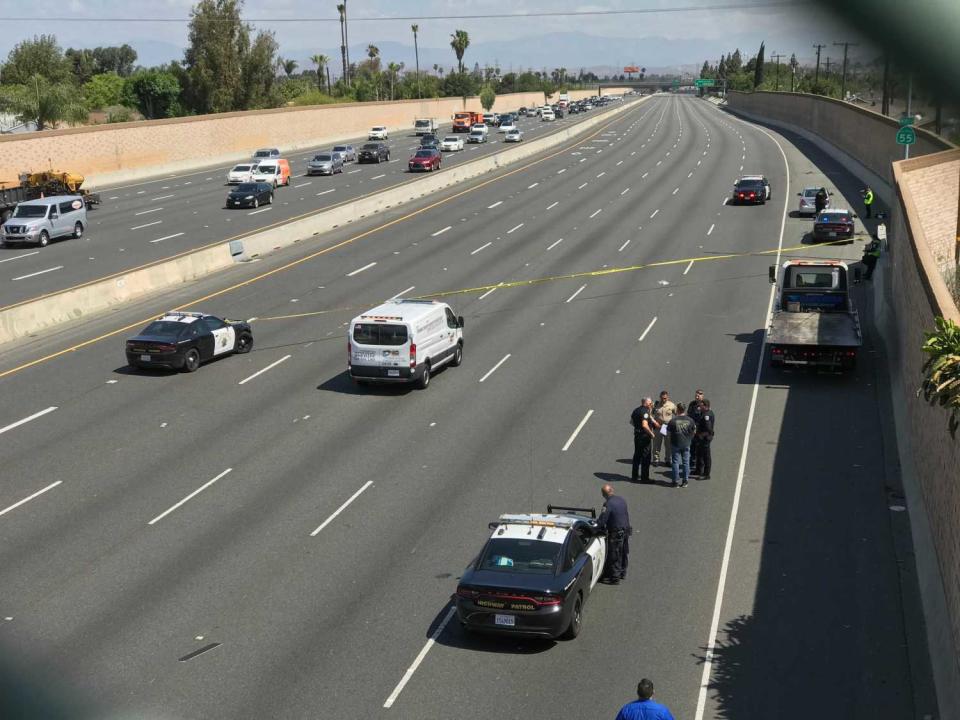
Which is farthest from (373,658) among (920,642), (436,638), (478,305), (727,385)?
(478,305)

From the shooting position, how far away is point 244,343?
31.2 m

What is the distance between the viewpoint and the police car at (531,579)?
13.7 m

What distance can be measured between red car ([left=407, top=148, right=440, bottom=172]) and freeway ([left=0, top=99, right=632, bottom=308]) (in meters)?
1.11

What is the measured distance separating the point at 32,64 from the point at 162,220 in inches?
2939

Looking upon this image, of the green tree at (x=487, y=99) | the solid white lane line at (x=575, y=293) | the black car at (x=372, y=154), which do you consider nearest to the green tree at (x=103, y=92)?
the green tree at (x=487, y=99)

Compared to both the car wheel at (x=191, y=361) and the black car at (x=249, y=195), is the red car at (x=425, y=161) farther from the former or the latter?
the car wheel at (x=191, y=361)

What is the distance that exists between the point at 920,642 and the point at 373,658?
7.09 meters

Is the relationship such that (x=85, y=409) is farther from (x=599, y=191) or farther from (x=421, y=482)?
(x=599, y=191)

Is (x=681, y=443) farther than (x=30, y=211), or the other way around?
(x=30, y=211)

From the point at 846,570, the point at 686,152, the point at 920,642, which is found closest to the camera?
the point at 920,642

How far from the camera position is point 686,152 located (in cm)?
9300

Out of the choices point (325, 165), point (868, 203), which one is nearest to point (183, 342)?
point (868, 203)

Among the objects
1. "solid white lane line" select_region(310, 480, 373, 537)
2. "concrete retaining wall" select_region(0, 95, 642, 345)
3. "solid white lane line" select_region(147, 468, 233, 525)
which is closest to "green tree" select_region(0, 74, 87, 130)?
"concrete retaining wall" select_region(0, 95, 642, 345)

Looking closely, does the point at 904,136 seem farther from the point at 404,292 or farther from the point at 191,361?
the point at 191,361
